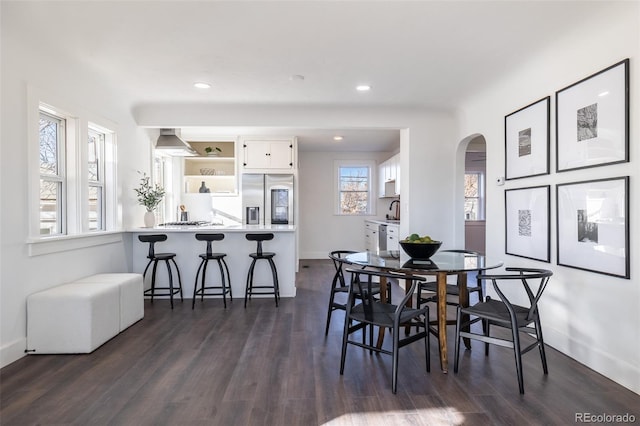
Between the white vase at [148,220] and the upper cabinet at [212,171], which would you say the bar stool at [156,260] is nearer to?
the white vase at [148,220]

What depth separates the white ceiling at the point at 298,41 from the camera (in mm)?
2383

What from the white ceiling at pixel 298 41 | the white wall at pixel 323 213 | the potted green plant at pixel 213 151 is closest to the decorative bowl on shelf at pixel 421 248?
the white ceiling at pixel 298 41

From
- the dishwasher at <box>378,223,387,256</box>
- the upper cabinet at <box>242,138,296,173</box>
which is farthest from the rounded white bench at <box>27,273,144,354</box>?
the dishwasher at <box>378,223,387,256</box>

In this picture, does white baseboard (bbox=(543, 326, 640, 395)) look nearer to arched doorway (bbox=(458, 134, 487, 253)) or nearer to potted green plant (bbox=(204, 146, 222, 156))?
arched doorway (bbox=(458, 134, 487, 253))

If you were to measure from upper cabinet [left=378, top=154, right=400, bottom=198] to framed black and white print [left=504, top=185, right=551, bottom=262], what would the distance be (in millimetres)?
2956

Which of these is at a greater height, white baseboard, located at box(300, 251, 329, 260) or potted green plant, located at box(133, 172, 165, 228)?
potted green plant, located at box(133, 172, 165, 228)

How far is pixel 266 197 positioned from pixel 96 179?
9.64 ft

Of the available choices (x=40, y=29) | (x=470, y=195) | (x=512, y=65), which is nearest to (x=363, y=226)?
(x=470, y=195)

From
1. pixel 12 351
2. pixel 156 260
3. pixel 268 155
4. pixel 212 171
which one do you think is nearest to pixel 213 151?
pixel 212 171

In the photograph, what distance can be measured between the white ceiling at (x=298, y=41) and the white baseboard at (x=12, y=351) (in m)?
2.37

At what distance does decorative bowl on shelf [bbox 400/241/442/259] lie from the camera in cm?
277

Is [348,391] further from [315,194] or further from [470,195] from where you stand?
[470,195]

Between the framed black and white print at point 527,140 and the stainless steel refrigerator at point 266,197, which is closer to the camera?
the framed black and white print at point 527,140

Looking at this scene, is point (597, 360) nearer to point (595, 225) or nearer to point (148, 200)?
point (595, 225)
